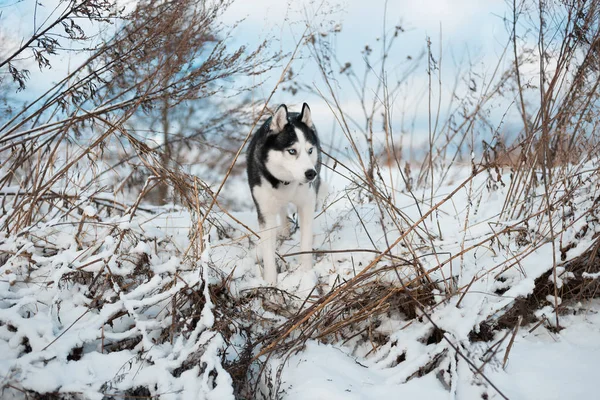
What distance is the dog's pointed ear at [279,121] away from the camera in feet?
11.3

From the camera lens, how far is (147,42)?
3.38 m

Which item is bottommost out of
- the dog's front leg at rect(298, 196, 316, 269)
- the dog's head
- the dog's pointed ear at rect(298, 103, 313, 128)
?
the dog's front leg at rect(298, 196, 316, 269)

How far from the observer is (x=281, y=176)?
352 centimetres

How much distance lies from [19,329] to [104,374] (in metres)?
0.44

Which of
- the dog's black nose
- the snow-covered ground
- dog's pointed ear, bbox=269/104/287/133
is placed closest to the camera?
the snow-covered ground

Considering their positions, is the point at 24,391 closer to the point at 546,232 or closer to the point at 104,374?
the point at 104,374

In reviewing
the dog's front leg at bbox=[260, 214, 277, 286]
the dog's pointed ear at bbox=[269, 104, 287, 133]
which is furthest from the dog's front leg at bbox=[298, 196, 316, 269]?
the dog's pointed ear at bbox=[269, 104, 287, 133]

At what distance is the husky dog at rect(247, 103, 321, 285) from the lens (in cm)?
339

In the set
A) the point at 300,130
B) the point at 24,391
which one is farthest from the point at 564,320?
the point at 24,391

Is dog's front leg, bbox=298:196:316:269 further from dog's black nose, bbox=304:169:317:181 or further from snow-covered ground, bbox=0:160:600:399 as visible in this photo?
snow-covered ground, bbox=0:160:600:399

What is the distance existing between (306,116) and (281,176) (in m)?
0.57

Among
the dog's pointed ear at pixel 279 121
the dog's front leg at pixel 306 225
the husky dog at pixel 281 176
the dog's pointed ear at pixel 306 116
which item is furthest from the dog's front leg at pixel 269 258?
the dog's pointed ear at pixel 306 116

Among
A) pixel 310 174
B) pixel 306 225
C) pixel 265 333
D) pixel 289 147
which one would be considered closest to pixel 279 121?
pixel 289 147

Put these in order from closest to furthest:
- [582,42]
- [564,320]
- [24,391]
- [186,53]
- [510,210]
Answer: [24,391] → [564,320] → [582,42] → [510,210] → [186,53]
